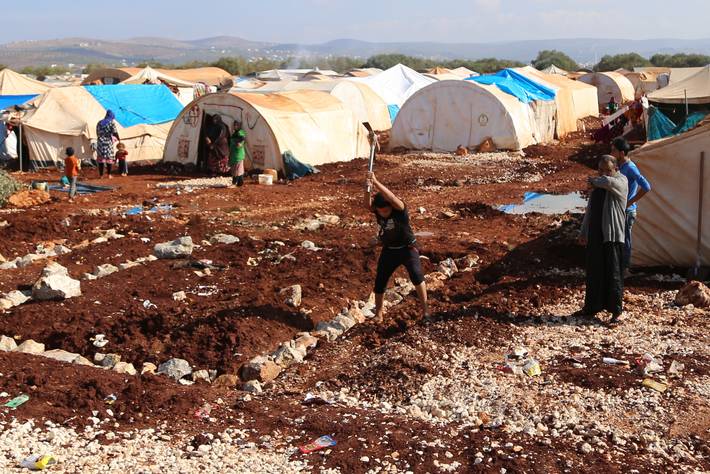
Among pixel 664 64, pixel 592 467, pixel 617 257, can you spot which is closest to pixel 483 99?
pixel 617 257

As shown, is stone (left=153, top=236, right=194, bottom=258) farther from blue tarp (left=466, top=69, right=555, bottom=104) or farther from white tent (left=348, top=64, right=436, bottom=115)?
white tent (left=348, top=64, right=436, bottom=115)

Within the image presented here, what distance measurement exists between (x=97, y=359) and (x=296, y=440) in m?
2.74

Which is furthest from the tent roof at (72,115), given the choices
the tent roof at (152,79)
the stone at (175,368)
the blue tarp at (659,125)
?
the stone at (175,368)

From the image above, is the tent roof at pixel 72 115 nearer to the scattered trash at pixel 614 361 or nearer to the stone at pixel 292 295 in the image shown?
the stone at pixel 292 295

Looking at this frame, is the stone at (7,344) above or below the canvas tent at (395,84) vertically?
below

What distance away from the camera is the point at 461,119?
23906 millimetres

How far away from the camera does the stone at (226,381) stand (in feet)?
23.4

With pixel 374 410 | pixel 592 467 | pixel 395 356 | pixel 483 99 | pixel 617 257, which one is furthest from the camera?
pixel 483 99

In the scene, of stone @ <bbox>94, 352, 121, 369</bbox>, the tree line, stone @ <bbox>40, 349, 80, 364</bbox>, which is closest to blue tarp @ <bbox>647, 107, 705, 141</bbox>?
stone @ <bbox>94, 352, 121, 369</bbox>

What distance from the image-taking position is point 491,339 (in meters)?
7.67

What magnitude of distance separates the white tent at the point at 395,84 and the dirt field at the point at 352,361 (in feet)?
68.9

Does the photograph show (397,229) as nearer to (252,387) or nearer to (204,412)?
(252,387)

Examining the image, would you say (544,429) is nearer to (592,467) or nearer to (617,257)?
(592,467)

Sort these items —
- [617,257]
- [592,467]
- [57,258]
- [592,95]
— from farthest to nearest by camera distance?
[592,95] < [57,258] < [617,257] < [592,467]
